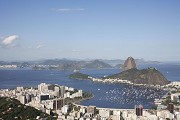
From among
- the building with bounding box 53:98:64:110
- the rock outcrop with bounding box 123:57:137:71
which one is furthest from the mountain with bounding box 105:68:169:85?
the building with bounding box 53:98:64:110

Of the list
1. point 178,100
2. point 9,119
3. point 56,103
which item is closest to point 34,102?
point 56,103

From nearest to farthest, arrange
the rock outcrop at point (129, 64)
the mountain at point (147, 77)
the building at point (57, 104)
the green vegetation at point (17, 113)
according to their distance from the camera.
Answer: the green vegetation at point (17, 113)
the building at point (57, 104)
the mountain at point (147, 77)
the rock outcrop at point (129, 64)

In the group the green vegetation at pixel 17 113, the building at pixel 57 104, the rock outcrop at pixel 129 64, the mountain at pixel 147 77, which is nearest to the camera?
the green vegetation at pixel 17 113

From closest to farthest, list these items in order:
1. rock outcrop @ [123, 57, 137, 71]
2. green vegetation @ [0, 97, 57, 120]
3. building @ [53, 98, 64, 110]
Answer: green vegetation @ [0, 97, 57, 120] < building @ [53, 98, 64, 110] < rock outcrop @ [123, 57, 137, 71]

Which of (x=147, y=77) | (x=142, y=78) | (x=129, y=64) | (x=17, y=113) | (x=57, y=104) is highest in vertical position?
(x=129, y=64)

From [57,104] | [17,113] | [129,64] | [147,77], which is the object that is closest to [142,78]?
[147,77]

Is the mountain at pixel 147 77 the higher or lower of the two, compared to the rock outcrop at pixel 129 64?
lower

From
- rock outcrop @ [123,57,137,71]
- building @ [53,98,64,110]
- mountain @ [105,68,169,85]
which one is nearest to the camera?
building @ [53,98,64,110]

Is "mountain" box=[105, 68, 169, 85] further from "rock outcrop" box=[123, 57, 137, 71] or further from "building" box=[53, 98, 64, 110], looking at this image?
"building" box=[53, 98, 64, 110]

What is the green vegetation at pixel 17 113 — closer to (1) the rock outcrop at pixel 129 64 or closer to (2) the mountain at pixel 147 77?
(2) the mountain at pixel 147 77

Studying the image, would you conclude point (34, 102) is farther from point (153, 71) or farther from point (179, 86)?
point (153, 71)

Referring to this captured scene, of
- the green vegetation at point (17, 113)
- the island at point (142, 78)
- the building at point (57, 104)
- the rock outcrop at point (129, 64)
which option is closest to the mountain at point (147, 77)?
the island at point (142, 78)

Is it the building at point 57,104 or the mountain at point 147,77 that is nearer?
the building at point 57,104

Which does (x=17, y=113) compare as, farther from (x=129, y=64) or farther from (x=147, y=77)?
(x=129, y=64)
